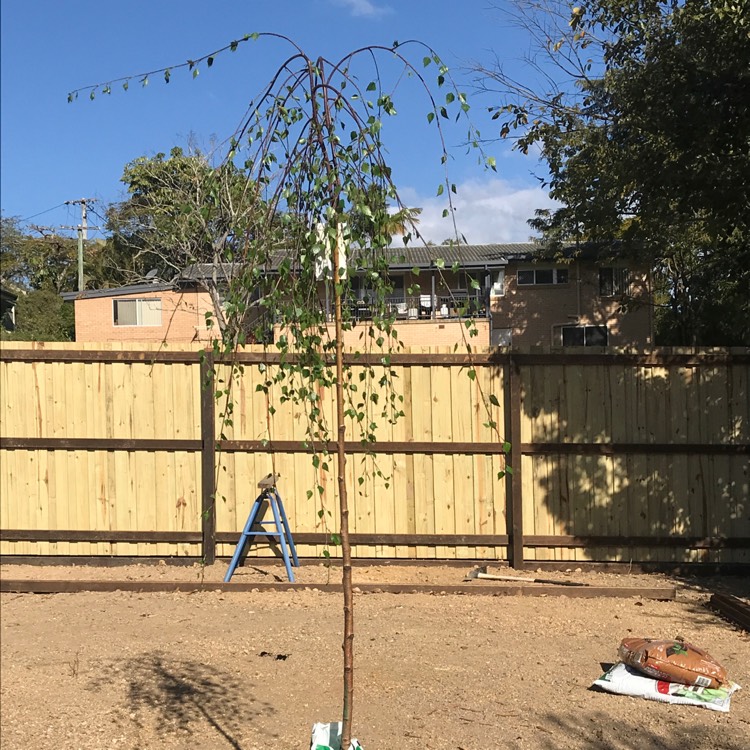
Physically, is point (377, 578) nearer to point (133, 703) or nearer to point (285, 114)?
point (133, 703)

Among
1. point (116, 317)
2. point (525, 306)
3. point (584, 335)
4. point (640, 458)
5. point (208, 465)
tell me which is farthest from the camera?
point (525, 306)

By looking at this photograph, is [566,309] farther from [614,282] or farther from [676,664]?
[676,664]

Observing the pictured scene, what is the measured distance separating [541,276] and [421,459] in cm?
2249

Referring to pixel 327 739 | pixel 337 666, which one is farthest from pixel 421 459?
pixel 327 739

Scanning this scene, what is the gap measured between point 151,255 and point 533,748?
24635 mm

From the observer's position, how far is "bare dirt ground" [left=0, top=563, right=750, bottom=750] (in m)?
3.60

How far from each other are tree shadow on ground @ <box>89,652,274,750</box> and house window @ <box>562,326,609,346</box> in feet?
80.6

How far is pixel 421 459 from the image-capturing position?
6816 millimetres

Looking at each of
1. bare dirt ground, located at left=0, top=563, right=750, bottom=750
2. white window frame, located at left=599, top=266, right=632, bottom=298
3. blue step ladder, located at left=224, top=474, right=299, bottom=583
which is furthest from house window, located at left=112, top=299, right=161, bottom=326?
blue step ladder, located at left=224, top=474, right=299, bottom=583

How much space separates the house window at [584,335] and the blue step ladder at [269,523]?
22.5 meters

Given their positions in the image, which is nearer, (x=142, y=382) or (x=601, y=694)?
(x=601, y=694)

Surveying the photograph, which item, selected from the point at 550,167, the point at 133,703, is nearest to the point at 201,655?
the point at 133,703

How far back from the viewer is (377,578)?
257 inches

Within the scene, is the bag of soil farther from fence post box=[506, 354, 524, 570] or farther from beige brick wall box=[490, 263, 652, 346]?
beige brick wall box=[490, 263, 652, 346]
